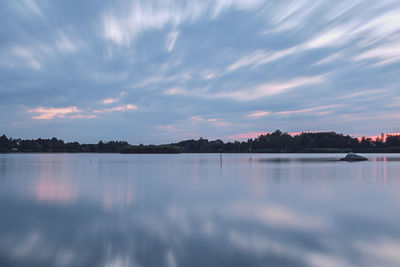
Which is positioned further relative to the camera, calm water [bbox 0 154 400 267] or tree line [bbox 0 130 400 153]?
tree line [bbox 0 130 400 153]

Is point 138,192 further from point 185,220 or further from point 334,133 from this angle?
point 334,133

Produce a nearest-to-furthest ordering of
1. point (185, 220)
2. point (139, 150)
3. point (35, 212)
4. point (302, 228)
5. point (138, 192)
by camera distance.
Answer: point (302, 228)
point (185, 220)
point (35, 212)
point (138, 192)
point (139, 150)

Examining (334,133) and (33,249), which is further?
(334,133)

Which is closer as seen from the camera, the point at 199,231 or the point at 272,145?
the point at 199,231

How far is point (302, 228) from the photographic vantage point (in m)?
8.08

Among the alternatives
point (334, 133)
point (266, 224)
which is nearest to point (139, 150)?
point (334, 133)

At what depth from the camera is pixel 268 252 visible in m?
6.17

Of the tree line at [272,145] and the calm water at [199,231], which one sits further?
the tree line at [272,145]

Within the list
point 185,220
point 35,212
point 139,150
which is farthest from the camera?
point 139,150

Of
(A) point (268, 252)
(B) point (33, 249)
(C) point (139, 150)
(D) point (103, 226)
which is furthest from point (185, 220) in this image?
(C) point (139, 150)

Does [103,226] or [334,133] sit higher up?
[334,133]

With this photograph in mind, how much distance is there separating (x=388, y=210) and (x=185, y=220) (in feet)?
23.0

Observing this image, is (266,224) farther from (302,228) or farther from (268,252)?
(268,252)

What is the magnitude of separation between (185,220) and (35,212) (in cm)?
507
